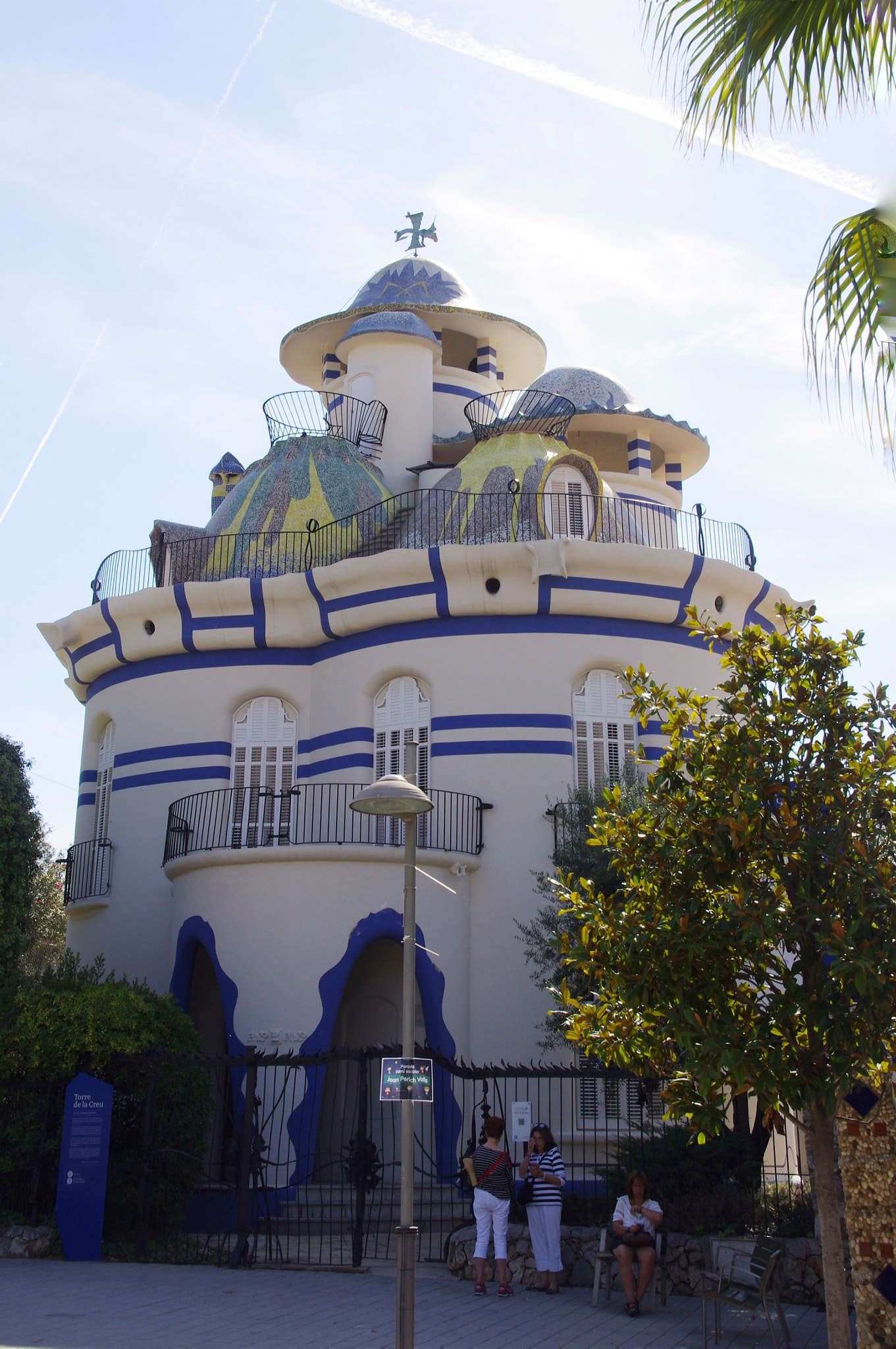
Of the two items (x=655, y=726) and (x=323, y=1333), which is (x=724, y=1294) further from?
(x=655, y=726)

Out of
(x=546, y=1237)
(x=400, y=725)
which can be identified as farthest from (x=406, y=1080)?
(x=400, y=725)

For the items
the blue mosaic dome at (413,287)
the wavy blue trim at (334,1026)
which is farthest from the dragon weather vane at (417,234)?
the wavy blue trim at (334,1026)

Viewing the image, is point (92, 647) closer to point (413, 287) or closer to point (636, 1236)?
point (413, 287)

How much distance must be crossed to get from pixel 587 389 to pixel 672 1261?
58.4 feet

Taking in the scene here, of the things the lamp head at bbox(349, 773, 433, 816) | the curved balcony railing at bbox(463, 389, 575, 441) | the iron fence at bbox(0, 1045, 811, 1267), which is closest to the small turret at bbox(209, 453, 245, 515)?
the curved balcony railing at bbox(463, 389, 575, 441)

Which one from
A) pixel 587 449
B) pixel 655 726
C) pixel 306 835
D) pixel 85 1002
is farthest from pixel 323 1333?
pixel 587 449

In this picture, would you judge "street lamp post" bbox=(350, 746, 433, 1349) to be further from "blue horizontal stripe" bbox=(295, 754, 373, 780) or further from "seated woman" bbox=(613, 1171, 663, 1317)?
"blue horizontal stripe" bbox=(295, 754, 373, 780)

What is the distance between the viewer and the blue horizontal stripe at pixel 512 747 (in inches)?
784

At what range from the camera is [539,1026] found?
1866cm

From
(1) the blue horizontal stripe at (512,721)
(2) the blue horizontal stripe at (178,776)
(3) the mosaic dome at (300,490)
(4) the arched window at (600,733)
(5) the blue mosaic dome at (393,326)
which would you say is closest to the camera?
(1) the blue horizontal stripe at (512,721)

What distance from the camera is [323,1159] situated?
18.7 metres

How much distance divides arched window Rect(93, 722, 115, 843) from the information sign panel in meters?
13.9

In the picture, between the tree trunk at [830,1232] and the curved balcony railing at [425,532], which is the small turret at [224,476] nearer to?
the curved balcony railing at [425,532]

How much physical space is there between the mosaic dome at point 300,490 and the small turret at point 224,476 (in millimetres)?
5230
